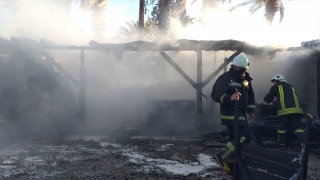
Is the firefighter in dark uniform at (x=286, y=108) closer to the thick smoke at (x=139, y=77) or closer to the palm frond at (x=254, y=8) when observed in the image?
the thick smoke at (x=139, y=77)

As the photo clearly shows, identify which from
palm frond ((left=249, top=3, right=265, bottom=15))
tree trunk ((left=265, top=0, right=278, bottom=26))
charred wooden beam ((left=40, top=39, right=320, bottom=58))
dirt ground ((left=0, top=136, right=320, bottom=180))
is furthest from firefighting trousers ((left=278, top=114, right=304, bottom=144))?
palm frond ((left=249, top=3, right=265, bottom=15))

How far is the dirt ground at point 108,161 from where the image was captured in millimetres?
4922

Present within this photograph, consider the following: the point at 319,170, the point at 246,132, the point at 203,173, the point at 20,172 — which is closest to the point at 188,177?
the point at 203,173

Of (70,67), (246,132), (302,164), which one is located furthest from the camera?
(70,67)

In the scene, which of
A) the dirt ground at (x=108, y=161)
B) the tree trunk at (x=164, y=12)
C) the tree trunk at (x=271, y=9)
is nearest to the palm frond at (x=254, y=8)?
the tree trunk at (x=271, y=9)

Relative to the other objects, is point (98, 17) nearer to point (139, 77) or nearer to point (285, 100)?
point (139, 77)

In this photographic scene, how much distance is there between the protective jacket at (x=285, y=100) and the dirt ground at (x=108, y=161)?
3.58 ft

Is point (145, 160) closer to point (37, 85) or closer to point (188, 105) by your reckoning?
point (188, 105)

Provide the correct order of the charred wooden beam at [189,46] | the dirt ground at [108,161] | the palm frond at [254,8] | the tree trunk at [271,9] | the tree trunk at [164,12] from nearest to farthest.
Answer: the dirt ground at [108,161] < the charred wooden beam at [189,46] < the tree trunk at [271,9] < the tree trunk at [164,12] < the palm frond at [254,8]

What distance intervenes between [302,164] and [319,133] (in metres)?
6.10

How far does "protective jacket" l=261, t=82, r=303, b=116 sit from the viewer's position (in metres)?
6.77

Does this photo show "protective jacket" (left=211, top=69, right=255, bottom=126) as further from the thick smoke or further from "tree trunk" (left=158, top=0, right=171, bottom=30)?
"tree trunk" (left=158, top=0, right=171, bottom=30)

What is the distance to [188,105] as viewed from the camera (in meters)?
10.6

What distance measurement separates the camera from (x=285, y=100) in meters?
6.85
